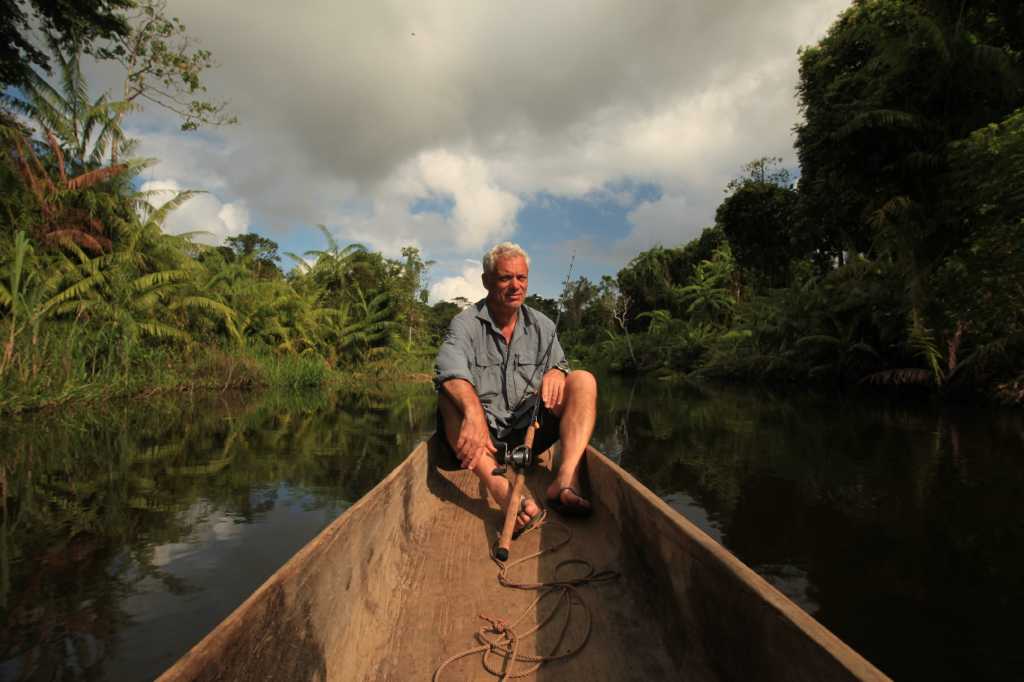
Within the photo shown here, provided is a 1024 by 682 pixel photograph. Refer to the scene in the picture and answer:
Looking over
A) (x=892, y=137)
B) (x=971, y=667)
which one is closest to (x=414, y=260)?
(x=892, y=137)

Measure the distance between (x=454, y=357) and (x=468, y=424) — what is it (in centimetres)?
31

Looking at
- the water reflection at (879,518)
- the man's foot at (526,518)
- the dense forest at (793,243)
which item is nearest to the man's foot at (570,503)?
the man's foot at (526,518)

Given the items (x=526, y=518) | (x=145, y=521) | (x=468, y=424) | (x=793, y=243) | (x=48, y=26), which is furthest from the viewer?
(x=793, y=243)

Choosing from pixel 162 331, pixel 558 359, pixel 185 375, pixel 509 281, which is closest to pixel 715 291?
pixel 185 375

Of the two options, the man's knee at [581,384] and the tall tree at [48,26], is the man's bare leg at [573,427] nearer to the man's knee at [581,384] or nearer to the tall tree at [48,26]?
the man's knee at [581,384]

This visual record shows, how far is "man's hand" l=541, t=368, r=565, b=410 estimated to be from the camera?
6.98 ft

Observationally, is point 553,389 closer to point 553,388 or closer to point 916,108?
point 553,388

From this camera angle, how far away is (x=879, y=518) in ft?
8.80

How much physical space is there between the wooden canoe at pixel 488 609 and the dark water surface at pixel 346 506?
2.11ft

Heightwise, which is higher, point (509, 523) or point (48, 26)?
point (48, 26)

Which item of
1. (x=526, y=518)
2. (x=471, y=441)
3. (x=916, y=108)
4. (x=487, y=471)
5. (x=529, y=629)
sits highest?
(x=916, y=108)

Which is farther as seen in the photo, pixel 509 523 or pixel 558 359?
pixel 558 359

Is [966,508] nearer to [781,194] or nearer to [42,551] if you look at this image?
[42,551]

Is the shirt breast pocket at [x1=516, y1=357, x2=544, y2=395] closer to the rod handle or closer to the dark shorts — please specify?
the dark shorts
